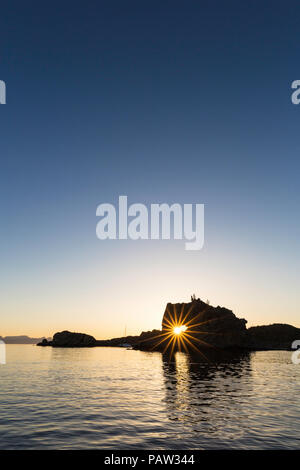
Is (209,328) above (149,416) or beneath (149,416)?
beneath

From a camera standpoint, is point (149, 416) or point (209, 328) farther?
point (209, 328)

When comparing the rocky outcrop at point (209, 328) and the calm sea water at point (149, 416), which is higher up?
the calm sea water at point (149, 416)

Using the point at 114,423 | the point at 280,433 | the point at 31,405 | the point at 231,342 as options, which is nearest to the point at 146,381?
the point at 31,405

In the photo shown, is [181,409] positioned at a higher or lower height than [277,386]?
higher

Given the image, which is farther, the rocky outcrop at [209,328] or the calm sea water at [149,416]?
the rocky outcrop at [209,328]

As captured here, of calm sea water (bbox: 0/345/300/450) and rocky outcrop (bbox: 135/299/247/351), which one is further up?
calm sea water (bbox: 0/345/300/450)

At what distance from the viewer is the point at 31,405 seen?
1121 inches

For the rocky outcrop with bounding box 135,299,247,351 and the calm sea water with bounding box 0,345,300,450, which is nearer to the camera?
the calm sea water with bounding box 0,345,300,450
